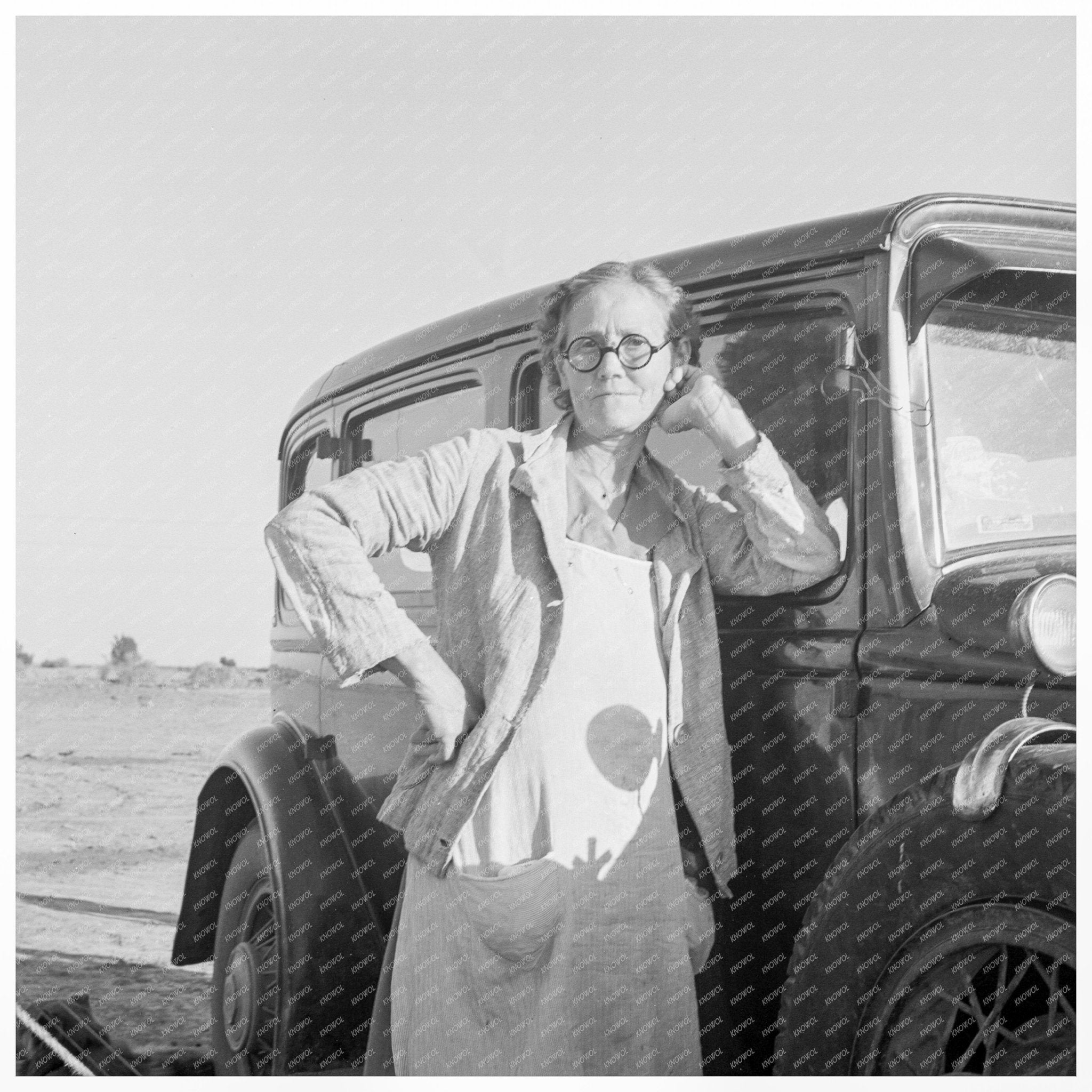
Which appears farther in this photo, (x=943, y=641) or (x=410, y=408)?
(x=410, y=408)

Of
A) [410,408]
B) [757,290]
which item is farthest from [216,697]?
[757,290]

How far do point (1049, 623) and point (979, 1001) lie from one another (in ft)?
2.01

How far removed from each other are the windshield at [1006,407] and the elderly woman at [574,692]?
0.28 metres

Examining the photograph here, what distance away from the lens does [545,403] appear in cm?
284

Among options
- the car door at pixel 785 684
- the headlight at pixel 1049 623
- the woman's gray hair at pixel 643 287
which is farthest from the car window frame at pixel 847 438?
the headlight at pixel 1049 623

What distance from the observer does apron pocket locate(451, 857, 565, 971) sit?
91.5 inches

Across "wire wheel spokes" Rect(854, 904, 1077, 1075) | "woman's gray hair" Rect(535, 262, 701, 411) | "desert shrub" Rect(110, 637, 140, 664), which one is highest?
"woman's gray hair" Rect(535, 262, 701, 411)

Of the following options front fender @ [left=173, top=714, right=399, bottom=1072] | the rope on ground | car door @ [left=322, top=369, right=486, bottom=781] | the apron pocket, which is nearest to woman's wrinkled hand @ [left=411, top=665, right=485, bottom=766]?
the apron pocket

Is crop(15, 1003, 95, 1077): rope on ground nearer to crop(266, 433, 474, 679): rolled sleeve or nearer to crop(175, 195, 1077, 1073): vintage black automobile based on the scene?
crop(175, 195, 1077, 1073): vintage black automobile

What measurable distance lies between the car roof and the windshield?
0.19m
